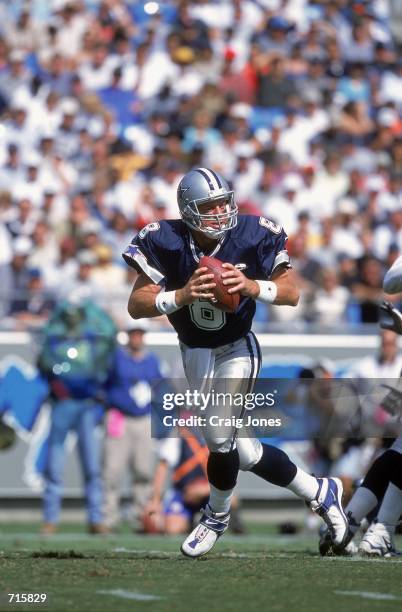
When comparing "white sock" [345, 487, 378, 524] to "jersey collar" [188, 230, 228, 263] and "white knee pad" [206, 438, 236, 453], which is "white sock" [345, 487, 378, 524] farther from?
"jersey collar" [188, 230, 228, 263]

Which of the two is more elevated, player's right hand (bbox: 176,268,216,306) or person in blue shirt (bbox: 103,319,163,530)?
player's right hand (bbox: 176,268,216,306)

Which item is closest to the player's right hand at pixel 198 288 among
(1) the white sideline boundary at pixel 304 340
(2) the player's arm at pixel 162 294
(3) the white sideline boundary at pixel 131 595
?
(2) the player's arm at pixel 162 294

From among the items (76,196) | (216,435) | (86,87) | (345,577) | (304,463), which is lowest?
(304,463)

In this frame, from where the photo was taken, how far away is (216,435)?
563cm

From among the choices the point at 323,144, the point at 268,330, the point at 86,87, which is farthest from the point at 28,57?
the point at 268,330

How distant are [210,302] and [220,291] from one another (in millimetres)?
201

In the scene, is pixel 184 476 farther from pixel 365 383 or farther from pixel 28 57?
pixel 28 57

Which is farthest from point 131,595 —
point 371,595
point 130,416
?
point 130,416

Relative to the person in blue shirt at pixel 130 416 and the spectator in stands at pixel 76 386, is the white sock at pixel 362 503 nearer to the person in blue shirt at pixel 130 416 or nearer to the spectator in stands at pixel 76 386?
the spectator in stands at pixel 76 386

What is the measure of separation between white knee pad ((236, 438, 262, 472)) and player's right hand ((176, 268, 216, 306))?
30.3 inches

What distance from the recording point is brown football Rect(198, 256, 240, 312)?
5459mm

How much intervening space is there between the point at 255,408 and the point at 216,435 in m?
0.54

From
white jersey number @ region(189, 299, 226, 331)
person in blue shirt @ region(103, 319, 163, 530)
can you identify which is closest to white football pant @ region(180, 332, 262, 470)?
white jersey number @ region(189, 299, 226, 331)

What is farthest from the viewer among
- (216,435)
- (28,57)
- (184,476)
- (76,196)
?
(28,57)
